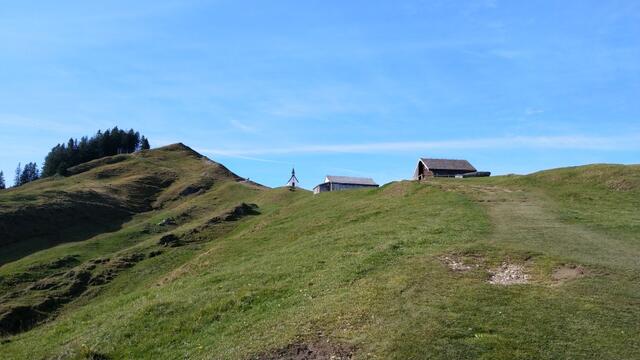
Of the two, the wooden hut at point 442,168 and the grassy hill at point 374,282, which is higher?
the wooden hut at point 442,168

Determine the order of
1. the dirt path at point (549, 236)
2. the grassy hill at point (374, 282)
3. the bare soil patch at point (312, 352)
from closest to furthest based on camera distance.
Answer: the bare soil patch at point (312, 352) < the grassy hill at point (374, 282) < the dirt path at point (549, 236)

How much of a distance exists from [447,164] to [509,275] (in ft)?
220

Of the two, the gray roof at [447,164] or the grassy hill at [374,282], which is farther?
the gray roof at [447,164]

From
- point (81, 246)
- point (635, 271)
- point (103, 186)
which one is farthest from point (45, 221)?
point (635, 271)

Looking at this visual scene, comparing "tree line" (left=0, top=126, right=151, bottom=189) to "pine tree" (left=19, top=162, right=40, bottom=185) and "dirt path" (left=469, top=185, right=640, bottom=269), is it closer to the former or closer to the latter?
"pine tree" (left=19, top=162, right=40, bottom=185)

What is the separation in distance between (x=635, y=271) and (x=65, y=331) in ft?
81.6

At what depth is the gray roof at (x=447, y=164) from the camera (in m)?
86.2

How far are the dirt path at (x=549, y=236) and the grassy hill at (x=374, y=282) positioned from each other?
0.13m

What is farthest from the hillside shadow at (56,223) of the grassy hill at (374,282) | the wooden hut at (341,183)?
the wooden hut at (341,183)

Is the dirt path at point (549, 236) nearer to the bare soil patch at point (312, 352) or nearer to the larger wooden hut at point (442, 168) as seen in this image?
the bare soil patch at point (312, 352)

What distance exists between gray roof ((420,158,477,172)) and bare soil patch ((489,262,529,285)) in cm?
6336

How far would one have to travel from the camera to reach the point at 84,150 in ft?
549

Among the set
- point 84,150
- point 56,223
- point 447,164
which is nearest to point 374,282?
point 56,223

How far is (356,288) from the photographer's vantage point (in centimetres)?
2142
